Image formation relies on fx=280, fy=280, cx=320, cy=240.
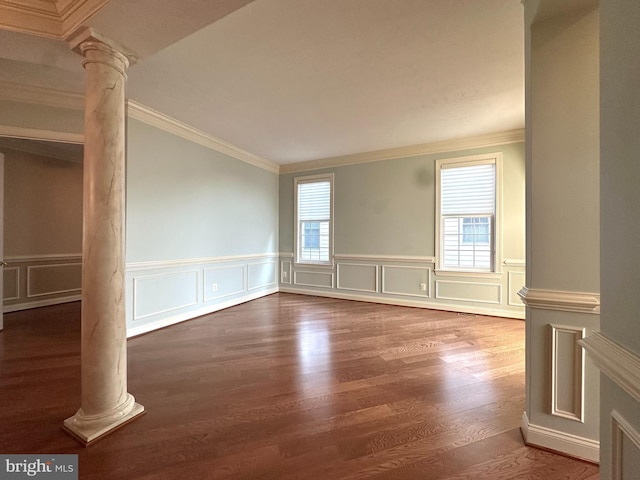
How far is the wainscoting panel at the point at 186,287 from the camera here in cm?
333

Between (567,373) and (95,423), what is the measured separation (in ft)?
9.04

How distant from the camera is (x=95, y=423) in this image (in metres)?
1.68

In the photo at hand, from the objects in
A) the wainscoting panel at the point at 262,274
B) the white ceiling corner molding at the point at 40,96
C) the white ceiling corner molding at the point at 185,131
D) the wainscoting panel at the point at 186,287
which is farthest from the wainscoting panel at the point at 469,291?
the white ceiling corner molding at the point at 40,96

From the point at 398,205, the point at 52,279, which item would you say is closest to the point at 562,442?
the point at 398,205

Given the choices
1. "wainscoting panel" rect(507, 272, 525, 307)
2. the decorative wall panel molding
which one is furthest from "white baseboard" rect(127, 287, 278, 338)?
"wainscoting panel" rect(507, 272, 525, 307)

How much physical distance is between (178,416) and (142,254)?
7.10ft

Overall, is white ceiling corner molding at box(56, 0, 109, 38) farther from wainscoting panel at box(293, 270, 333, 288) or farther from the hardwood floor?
wainscoting panel at box(293, 270, 333, 288)

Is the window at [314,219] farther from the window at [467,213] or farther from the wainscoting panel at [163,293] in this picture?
the wainscoting panel at [163,293]

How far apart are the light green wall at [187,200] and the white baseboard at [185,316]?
31.4 inches

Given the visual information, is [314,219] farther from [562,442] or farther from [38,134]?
[562,442]

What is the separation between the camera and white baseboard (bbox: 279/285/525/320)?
4.16 meters

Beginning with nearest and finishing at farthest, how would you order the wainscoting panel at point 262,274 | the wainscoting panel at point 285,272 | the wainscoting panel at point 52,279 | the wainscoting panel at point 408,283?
the wainscoting panel at point 408,283 < the wainscoting panel at point 52,279 < the wainscoting panel at point 262,274 < the wainscoting panel at point 285,272

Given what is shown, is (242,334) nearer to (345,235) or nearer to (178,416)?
(178,416)

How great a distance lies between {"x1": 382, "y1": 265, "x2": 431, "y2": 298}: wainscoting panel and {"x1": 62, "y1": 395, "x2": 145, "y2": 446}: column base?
398 cm
